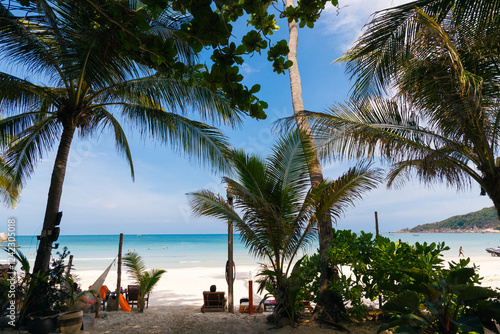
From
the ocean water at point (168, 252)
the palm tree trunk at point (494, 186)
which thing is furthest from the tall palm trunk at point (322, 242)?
the palm tree trunk at point (494, 186)

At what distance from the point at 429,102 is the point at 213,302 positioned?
660 cm

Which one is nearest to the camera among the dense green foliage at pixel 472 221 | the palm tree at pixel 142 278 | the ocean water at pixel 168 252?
the palm tree at pixel 142 278

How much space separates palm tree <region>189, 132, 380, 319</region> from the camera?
525 cm

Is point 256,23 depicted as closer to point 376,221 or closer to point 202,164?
point 202,164

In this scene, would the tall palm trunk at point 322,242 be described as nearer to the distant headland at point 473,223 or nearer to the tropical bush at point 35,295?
the tropical bush at point 35,295

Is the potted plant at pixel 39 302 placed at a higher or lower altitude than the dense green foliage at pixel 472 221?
lower

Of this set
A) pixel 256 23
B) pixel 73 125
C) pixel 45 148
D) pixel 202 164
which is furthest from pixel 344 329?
pixel 45 148

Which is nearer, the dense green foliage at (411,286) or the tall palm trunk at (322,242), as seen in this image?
the dense green foliage at (411,286)

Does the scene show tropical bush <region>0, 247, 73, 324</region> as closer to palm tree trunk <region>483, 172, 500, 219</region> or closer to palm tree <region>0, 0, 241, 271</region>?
palm tree <region>0, 0, 241, 271</region>

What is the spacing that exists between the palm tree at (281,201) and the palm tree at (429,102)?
78cm

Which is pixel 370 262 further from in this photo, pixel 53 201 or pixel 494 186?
pixel 53 201

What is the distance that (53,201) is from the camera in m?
5.46

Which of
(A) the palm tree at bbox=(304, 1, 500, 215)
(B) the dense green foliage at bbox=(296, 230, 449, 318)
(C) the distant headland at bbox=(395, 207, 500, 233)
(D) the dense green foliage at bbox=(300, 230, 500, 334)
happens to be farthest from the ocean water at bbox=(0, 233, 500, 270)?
(C) the distant headland at bbox=(395, 207, 500, 233)

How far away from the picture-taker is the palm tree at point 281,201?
5.25 meters
